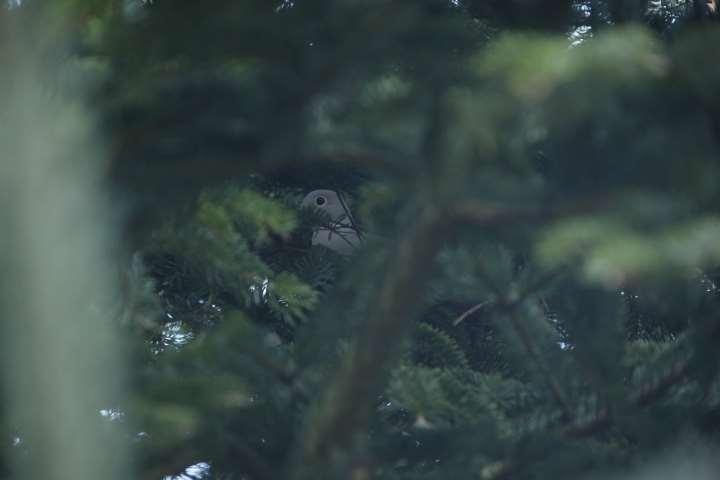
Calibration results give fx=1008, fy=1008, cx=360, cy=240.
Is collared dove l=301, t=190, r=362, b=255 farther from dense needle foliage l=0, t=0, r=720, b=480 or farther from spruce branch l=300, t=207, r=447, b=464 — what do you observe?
spruce branch l=300, t=207, r=447, b=464

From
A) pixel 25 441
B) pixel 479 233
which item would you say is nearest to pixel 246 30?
pixel 479 233

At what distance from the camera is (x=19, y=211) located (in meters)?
0.83

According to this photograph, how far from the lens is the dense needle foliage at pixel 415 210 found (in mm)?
675

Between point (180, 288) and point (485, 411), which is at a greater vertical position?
point (180, 288)

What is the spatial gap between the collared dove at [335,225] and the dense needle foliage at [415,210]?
80 centimetres

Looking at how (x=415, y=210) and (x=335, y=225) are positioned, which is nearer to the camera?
(x=415, y=210)

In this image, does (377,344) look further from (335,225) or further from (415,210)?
(335,225)

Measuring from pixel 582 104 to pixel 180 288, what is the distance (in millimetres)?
1273

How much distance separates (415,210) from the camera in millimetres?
762

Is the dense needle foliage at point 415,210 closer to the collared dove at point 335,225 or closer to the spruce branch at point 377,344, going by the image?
the spruce branch at point 377,344

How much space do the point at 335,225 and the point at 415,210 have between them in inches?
A: 51.6

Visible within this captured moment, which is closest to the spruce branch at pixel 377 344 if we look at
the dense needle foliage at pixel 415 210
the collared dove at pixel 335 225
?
the dense needle foliage at pixel 415 210

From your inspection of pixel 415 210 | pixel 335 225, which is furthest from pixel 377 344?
pixel 335 225

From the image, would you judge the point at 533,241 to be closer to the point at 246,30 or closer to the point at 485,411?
the point at 246,30
